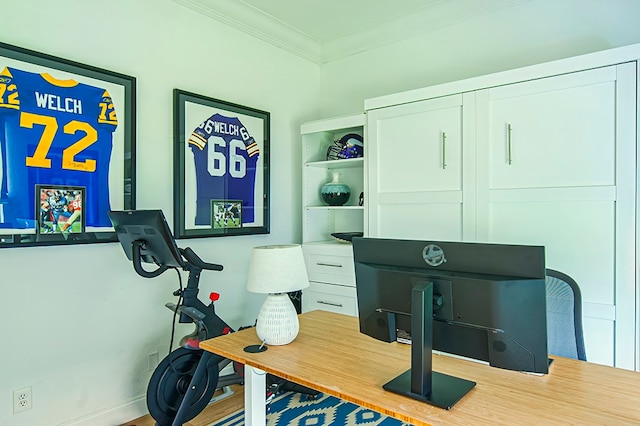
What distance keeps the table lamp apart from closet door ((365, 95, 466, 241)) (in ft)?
4.07

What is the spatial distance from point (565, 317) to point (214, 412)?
79.3 inches

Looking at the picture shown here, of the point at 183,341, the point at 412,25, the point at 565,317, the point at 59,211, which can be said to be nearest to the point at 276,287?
the point at 183,341

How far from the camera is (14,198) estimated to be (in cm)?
197

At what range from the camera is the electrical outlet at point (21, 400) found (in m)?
2.01

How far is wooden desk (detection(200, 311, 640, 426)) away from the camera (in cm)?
107

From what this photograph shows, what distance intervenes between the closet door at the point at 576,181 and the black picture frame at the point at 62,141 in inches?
81.9

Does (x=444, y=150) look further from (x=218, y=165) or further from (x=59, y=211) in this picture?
(x=59, y=211)

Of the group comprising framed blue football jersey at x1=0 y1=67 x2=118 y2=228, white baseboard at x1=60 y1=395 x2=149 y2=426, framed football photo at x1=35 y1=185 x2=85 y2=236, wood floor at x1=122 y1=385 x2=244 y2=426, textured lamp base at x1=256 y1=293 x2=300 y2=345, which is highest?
framed blue football jersey at x1=0 y1=67 x2=118 y2=228

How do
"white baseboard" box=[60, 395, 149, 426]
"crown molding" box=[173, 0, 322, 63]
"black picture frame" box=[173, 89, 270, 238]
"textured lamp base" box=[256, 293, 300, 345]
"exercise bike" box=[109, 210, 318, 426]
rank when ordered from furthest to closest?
1. "crown molding" box=[173, 0, 322, 63]
2. "black picture frame" box=[173, 89, 270, 238]
3. "white baseboard" box=[60, 395, 149, 426]
4. "exercise bike" box=[109, 210, 318, 426]
5. "textured lamp base" box=[256, 293, 300, 345]

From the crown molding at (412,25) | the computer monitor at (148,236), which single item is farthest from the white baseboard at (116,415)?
the crown molding at (412,25)

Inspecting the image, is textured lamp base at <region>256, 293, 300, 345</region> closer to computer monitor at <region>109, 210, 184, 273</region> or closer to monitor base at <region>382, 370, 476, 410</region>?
monitor base at <region>382, 370, 476, 410</region>

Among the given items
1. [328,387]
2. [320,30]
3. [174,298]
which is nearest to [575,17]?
[320,30]

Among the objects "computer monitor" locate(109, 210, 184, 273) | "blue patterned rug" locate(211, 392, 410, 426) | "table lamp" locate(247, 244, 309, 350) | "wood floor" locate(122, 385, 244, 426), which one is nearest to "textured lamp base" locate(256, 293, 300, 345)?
"table lamp" locate(247, 244, 309, 350)

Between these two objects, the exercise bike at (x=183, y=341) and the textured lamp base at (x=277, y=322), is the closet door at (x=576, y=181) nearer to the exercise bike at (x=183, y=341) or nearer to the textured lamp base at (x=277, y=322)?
the textured lamp base at (x=277, y=322)
